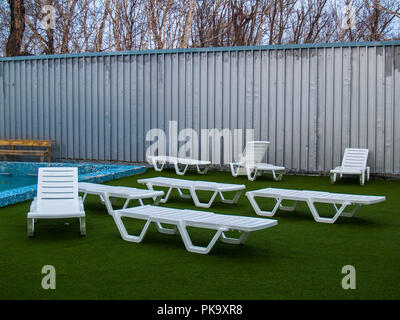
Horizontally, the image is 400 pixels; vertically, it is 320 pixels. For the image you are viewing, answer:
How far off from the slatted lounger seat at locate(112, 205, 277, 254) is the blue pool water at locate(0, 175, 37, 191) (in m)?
6.07

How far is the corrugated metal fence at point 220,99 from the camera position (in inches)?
412

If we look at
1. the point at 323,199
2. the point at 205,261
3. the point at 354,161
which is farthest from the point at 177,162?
the point at 205,261

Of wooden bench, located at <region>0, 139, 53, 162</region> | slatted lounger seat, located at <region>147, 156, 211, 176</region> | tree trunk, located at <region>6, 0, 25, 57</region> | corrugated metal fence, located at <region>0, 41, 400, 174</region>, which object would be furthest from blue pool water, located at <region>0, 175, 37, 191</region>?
tree trunk, located at <region>6, 0, 25, 57</region>

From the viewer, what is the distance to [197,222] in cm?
474

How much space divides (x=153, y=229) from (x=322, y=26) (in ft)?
68.1

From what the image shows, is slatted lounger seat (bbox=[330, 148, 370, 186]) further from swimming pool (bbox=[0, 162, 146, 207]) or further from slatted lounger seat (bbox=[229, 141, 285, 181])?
swimming pool (bbox=[0, 162, 146, 207])

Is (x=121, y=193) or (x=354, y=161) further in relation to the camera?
(x=354, y=161)

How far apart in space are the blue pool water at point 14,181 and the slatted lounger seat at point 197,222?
6065mm

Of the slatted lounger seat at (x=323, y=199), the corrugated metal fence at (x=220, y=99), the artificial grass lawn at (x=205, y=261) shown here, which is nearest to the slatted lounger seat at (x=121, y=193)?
the artificial grass lawn at (x=205, y=261)

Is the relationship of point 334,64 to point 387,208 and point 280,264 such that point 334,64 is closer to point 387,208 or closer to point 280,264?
point 387,208

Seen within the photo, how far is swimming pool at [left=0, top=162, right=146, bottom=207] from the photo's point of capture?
7.48 meters

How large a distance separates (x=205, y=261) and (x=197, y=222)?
1.30 ft

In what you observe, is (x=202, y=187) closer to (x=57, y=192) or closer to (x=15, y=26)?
(x=57, y=192)
